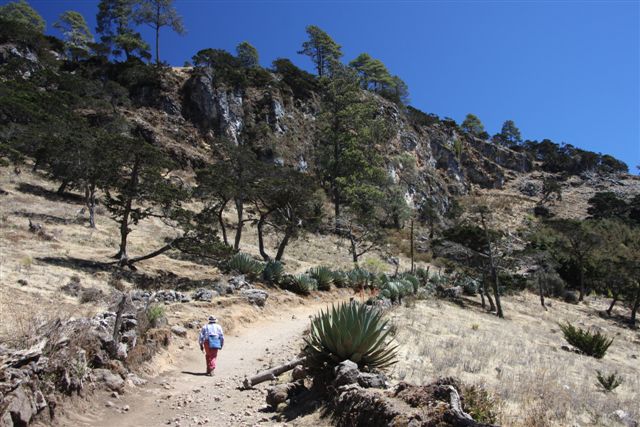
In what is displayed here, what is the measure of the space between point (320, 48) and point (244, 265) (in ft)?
221

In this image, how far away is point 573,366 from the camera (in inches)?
466

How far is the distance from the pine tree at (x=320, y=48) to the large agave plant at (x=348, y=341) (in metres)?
72.5

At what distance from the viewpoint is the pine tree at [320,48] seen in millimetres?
75750

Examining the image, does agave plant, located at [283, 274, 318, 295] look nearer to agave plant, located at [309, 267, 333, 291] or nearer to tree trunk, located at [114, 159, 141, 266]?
agave plant, located at [309, 267, 333, 291]

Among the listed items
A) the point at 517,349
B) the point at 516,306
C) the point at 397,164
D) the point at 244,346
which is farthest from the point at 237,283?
the point at 397,164

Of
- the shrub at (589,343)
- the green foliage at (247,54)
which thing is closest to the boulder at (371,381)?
the shrub at (589,343)

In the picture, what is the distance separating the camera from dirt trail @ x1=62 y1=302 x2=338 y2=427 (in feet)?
18.9

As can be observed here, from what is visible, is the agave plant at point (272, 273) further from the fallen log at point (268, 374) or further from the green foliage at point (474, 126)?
the green foliage at point (474, 126)

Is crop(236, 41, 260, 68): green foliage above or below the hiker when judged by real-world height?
above

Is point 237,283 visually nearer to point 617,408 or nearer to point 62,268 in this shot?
point 62,268

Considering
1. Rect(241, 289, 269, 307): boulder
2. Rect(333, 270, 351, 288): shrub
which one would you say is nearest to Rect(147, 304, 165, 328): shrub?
Rect(241, 289, 269, 307): boulder

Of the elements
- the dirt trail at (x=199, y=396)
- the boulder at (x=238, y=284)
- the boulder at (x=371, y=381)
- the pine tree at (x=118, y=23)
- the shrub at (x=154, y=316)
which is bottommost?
the dirt trail at (x=199, y=396)

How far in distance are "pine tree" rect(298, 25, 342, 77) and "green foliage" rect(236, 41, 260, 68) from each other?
32.7ft

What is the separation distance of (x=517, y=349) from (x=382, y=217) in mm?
39576
